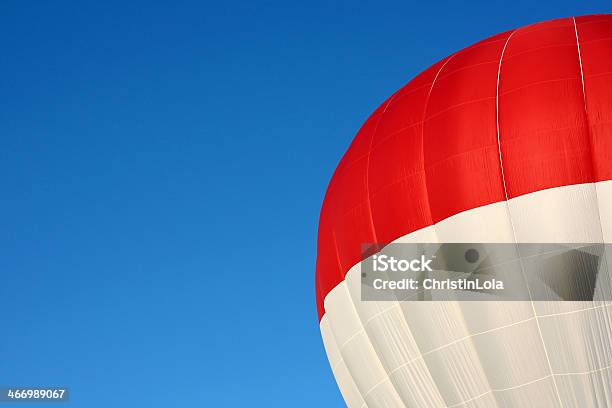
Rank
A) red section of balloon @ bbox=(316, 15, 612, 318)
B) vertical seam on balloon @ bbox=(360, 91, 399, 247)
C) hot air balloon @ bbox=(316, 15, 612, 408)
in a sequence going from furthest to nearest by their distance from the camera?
1. vertical seam on balloon @ bbox=(360, 91, 399, 247)
2. red section of balloon @ bbox=(316, 15, 612, 318)
3. hot air balloon @ bbox=(316, 15, 612, 408)

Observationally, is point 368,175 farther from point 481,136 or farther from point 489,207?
point 489,207

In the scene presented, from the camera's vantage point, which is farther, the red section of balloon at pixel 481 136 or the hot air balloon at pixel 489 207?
the red section of balloon at pixel 481 136

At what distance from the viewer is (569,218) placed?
9.12m

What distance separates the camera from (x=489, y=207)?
Answer: 31.2 feet

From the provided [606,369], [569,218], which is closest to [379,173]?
[569,218]

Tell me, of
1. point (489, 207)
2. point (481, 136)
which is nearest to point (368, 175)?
point (481, 136)

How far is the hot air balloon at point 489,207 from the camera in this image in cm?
912

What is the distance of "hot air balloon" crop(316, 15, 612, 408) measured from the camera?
9125 mm

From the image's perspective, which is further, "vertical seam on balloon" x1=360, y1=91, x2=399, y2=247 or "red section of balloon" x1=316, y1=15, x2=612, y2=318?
"vertical seam on balloon" x1=360, y1=91, x2=399, y2=247

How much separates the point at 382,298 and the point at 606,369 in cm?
282

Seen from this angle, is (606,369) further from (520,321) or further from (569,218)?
(569,218)

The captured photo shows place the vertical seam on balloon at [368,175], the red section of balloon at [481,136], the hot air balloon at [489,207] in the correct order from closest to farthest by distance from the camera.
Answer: the hot air balloon at [489,207] → the red section of balloon at [481,136] → the vertical seam on balloon at [368,175]

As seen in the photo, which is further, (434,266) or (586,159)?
(434,266)

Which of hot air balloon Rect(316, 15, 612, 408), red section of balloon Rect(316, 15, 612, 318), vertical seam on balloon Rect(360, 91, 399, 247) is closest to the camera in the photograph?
hot air balloon Rect(316, 15, 612, 408)
